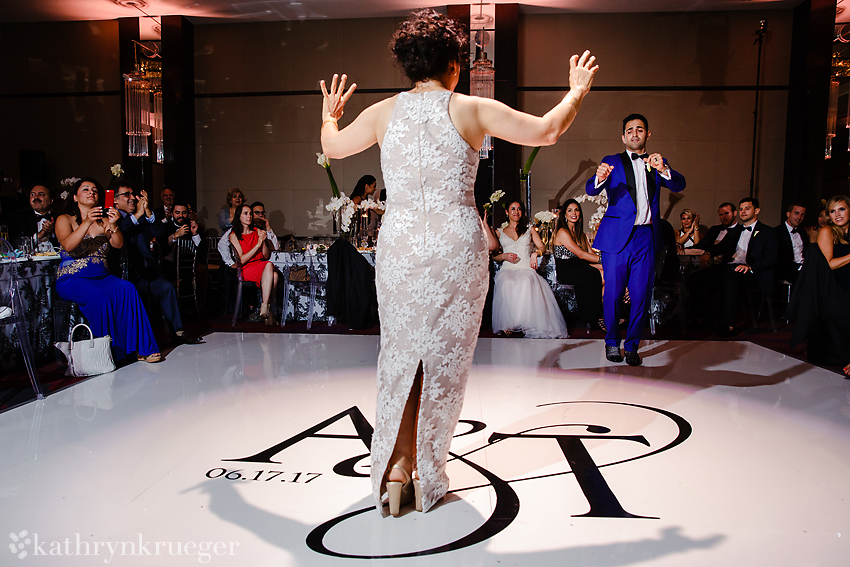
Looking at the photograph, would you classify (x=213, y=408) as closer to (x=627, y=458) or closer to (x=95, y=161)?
(x=627, y=458)

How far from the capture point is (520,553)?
171cm

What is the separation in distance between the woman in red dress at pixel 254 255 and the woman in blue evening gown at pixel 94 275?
1.87 meters

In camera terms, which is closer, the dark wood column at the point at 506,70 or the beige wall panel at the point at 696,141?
the dark wood column at the point at 506,70

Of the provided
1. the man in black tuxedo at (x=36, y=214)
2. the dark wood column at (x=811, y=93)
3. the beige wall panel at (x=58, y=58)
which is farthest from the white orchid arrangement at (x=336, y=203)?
the dark wood column at (x=811, y=93)

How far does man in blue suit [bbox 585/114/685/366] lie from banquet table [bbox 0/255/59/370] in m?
3.94

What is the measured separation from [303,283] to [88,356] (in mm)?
2747

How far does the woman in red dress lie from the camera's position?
608 cm

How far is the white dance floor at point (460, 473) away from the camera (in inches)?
68.5

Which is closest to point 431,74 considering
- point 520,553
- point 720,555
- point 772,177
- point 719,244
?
point 520,553

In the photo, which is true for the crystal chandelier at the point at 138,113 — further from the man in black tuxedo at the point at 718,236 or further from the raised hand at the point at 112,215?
the man in black tuxedo at the point at 718,236

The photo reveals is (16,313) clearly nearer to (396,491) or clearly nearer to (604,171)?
(396,491)

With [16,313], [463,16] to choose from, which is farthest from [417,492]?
[463,16]

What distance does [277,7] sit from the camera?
28.6ft

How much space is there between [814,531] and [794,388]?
2104mm
